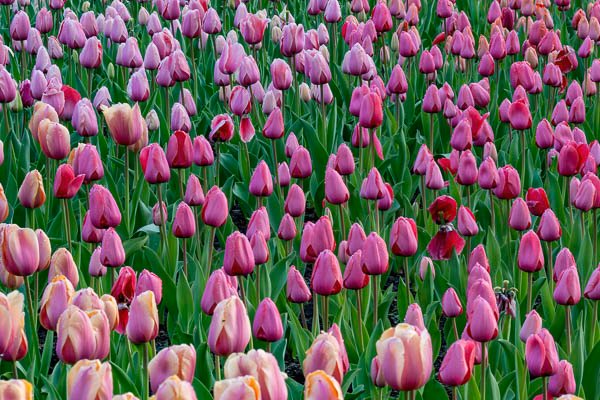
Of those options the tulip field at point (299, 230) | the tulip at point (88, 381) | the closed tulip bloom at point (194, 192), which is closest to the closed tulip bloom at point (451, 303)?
the tulip field at point (299, 230)

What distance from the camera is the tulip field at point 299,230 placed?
2.25m

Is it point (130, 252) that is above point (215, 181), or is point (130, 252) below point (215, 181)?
below

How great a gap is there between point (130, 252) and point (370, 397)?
118cm

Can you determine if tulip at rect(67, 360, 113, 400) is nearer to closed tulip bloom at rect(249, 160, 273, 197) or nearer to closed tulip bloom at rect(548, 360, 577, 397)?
closed tulip bloom at rect(548, 360, 577, 397)

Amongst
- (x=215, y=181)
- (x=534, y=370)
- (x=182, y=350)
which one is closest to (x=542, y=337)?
(x=534, y=370)

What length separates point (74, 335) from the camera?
6.93 feet

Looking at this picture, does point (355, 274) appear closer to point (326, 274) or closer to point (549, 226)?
point (326, 274)

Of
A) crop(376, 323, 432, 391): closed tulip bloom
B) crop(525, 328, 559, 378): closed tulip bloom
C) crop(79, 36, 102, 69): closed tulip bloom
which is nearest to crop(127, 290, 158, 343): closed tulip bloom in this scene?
crop(376, 323, 432, 391): closed tulip bloom

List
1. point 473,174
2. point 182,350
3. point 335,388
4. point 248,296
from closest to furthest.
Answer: point 335,388 < point 182,350 < point 248,296 < point 473,174

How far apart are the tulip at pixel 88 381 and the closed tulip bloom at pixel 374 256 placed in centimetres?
103

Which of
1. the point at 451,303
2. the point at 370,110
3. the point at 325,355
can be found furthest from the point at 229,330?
the point at 370,110

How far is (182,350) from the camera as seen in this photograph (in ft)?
6.65

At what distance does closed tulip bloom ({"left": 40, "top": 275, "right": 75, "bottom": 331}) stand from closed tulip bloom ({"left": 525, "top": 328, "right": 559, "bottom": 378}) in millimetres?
943

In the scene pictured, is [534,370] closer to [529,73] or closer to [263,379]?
[263,379]
